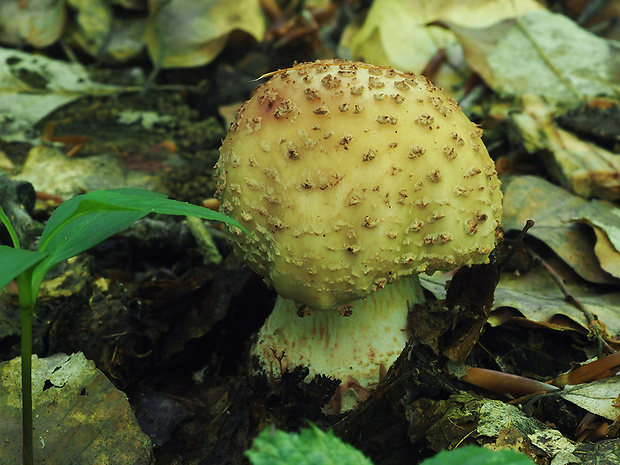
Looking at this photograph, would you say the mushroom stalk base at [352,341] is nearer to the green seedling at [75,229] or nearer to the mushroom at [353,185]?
the mushroom at [353,185]

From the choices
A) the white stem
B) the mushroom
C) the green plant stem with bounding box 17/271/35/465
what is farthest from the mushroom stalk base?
the green plant stem with bounding box 17/271/35/465

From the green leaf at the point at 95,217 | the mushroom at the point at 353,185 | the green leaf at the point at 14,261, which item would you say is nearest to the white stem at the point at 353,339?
the mushroom at the point at 353,185

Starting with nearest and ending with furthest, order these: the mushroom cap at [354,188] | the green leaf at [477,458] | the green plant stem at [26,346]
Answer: the green leaf at [477,458]
the green plant stem at [26,346]
the mushroom cap at [354,188]

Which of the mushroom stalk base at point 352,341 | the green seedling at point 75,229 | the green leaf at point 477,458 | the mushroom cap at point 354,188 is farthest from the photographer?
the mushroom stalk base at point 352,341

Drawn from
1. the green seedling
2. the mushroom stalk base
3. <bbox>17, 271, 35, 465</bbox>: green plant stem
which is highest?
the green seedling

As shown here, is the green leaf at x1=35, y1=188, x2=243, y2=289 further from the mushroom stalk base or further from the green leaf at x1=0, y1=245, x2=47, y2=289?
the mushroom stalk base

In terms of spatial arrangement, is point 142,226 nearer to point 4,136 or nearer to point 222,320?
point 222,320

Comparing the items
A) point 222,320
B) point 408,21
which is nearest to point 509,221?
point 222,320

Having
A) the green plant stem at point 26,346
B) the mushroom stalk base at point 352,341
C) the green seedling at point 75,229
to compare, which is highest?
the green seedling at point 75,229
